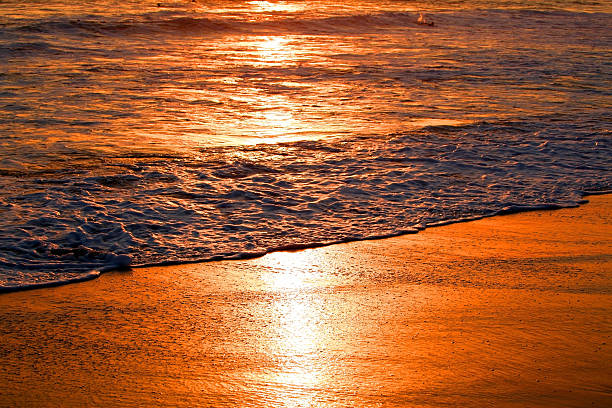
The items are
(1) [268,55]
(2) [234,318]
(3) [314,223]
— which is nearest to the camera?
(2) [234,318]

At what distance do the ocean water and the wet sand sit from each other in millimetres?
504

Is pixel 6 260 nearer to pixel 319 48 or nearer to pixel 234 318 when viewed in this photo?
pixel 234 318

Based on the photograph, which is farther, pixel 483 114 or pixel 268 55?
pixel 268 55

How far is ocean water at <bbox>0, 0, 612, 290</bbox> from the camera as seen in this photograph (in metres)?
5.22

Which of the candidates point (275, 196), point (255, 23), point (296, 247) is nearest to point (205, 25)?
point (255, 23)

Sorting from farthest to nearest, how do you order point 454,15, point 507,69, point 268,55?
1. point 454,15
2. point 268,55
3. point 507,69

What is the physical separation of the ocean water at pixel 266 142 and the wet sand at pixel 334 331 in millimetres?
504

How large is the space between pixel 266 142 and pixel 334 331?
175 inches

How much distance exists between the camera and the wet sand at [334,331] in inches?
118

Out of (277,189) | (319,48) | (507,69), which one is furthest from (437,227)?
(319,48)

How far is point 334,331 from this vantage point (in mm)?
3621

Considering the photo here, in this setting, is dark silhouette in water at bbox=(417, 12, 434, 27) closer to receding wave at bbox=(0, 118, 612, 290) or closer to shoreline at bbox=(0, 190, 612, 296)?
receding wave at bbox=(0, 118, 612, 290)

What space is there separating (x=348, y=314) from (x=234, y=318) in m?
0.67

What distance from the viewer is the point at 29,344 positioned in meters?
3.46
